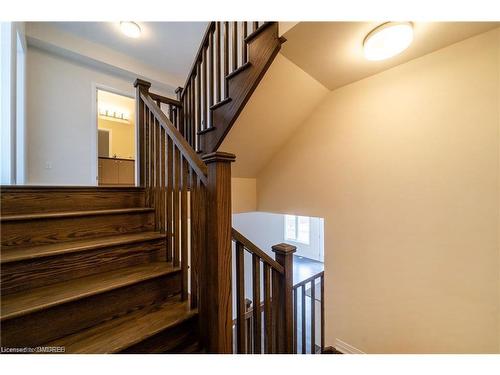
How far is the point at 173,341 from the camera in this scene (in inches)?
43.1

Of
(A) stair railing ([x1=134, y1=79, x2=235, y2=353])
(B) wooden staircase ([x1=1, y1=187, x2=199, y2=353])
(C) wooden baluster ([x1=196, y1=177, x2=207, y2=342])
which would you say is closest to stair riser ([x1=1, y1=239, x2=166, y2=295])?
(B) wooden staircase ([x1=1, y1=187, x2=199, y2=353])

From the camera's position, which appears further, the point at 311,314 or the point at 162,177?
the point at 311,314

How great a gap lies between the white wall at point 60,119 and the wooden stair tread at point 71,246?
2.37 metres

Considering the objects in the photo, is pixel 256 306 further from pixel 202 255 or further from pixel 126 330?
pixel 126 330

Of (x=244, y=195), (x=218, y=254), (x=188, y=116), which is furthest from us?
(x=244, y=195)

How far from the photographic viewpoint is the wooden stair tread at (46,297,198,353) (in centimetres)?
91

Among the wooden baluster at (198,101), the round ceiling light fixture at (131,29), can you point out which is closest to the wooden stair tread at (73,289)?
the wooden baluster at (198,101)

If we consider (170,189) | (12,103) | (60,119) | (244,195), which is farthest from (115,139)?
(170,189)

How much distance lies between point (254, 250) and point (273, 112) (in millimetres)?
1328

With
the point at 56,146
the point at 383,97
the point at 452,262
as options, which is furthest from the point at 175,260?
the point at 56,146

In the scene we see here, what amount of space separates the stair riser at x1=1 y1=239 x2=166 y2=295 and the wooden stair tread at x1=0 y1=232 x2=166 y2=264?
0.03 meters
